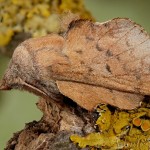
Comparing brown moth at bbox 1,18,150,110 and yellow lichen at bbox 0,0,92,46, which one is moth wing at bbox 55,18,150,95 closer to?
brown moth at bbox 1,18,150,110

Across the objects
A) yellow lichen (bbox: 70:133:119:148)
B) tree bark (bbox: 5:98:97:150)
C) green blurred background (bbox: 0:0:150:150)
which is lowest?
yellow lichen (bbox: 70:133:119:148)

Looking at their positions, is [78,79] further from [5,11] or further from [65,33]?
[5,11]

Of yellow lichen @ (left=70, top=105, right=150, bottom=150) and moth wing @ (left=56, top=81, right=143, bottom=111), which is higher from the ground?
moth wing @ (left=56, top=81, right=143, bottom=111)

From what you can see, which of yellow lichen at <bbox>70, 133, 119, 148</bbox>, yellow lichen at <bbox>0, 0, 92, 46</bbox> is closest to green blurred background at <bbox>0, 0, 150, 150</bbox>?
yellow lichen at <bbox>0, 0, 92, 46</bbox>

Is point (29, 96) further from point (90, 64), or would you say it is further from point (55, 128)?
point (90, 64)

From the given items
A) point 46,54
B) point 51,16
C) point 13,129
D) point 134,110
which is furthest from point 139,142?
point 13,129

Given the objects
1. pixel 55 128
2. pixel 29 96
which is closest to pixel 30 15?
pixel 29 96

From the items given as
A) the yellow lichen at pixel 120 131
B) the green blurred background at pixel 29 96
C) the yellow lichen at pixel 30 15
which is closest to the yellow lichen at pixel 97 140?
the yellow lichen at pixel 120 131

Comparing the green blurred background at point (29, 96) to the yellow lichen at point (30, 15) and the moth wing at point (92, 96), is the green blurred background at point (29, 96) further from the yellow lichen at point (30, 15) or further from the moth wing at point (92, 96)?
the moth wing at point (92, 96)
